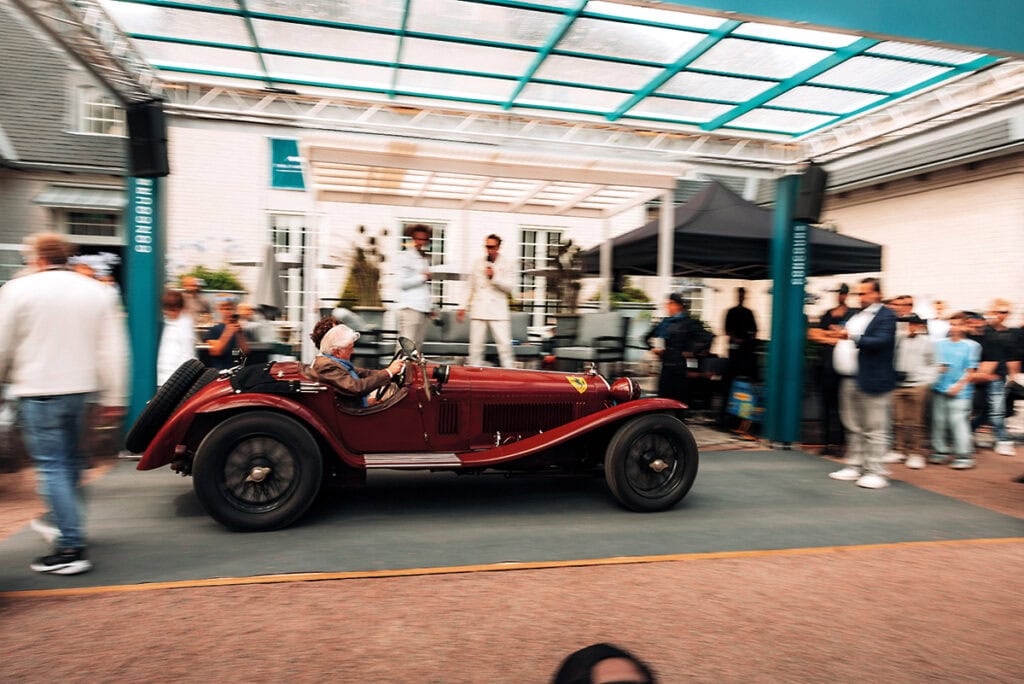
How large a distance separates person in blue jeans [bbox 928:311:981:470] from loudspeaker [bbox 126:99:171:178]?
27.2 feet

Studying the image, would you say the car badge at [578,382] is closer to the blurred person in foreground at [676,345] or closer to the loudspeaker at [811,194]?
the blurred person in foreground at [676,345]

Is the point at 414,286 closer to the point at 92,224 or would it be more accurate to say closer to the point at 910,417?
the point at 910,417

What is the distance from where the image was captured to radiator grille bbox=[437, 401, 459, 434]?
5066 mm

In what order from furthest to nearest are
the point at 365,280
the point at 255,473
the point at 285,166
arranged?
the point at 285,166
the point at 365,280
the point at 255,473

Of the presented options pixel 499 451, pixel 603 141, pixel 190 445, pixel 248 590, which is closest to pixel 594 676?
pixel 248 590

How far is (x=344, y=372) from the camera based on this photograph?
4754 millimetres

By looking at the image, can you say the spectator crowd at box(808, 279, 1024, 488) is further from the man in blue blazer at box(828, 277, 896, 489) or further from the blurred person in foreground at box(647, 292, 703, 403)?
the blurred person in foreground at box(647, 292, 703, 403)

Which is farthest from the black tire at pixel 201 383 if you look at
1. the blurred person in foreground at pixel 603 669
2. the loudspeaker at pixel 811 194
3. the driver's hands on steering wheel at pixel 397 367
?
the loudspeaker at pixel 811 194

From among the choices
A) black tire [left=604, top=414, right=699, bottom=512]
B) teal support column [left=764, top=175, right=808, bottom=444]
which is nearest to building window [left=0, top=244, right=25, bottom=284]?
black tire [left=604, top=414, right=699, bottom=512]

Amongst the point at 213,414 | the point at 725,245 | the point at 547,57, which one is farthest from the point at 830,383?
the point at 213,414

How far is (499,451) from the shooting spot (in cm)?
497

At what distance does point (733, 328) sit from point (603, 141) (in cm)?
355

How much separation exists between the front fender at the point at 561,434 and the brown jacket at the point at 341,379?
826 mm

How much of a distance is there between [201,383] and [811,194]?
265 inches
